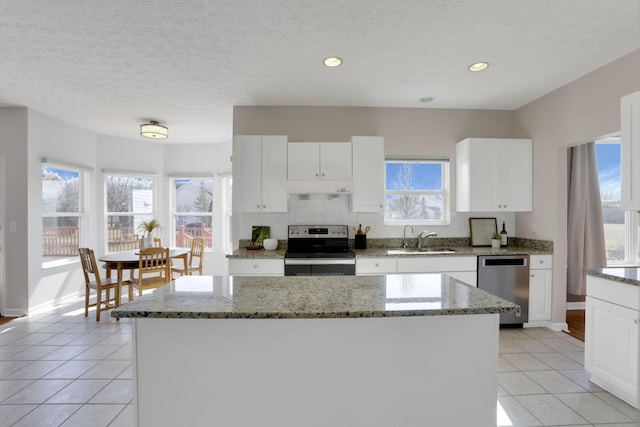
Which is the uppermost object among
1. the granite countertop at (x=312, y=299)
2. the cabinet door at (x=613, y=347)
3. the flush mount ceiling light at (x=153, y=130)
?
the flush mount ceiling light at (x=153, y=130)

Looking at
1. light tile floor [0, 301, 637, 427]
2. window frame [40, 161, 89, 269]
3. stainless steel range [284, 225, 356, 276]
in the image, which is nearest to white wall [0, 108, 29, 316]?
window frame [40, 161, 89, 269]

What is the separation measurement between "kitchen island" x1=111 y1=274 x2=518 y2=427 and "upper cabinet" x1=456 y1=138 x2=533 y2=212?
267 centimetres

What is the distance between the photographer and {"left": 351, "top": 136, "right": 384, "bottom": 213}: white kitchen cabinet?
145 inches

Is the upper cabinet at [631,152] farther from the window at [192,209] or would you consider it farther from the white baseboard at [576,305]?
the window at [192,209]

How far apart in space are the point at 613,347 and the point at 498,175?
2.10 m

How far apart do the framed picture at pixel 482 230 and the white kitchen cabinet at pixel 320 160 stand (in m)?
1.76

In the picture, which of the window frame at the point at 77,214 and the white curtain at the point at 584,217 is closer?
the white curtain at the point at 584,217

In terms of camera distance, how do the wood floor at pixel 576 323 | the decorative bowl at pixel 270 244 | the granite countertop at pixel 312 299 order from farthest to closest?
1. the decorative bowl at pixel 270 244
2. the wood floor at pixel 576 323
3. the granite countertop at pixel 312 299

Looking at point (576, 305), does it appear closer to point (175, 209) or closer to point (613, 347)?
point (613, 347)

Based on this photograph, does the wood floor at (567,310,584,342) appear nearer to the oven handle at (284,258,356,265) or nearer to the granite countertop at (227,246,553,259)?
the granite countertop at (227,246,553,259)

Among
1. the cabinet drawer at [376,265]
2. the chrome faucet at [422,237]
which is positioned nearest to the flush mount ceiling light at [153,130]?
the cabinet drawer at [376,265]

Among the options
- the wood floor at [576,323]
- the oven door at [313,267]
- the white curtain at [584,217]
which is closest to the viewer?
the oven door at [313,267]

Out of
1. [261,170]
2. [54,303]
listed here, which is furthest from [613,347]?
[54,303]

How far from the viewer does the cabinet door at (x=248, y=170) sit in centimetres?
369
